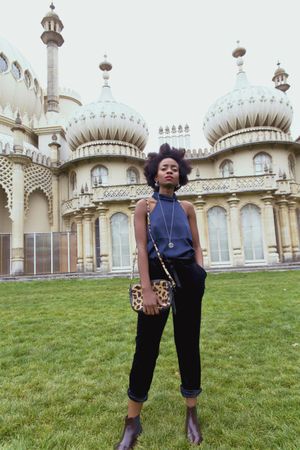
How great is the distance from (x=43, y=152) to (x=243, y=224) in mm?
16381

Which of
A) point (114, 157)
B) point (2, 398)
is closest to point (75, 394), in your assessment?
point (2, 398)

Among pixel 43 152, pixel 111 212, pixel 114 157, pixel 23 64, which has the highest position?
pixel 23 64

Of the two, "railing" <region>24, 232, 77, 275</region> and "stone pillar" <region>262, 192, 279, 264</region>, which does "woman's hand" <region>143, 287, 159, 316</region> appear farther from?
"railing" <region>24, 232, 77, 275</region>

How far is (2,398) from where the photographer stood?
2932mm

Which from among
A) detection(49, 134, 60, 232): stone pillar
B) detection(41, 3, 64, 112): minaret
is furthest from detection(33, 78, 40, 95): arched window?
detection(49, 134, 60, 232): stone pillar

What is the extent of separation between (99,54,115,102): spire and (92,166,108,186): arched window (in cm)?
582

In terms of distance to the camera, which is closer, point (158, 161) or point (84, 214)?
point (158, 161)

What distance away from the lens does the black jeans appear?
2.36 metres

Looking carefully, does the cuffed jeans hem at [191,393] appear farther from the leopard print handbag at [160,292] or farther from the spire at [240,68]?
the spire at [240,68]

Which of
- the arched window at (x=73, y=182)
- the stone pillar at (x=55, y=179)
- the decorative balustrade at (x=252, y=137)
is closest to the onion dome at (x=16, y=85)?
the stone pillar at (x=55, y=179)

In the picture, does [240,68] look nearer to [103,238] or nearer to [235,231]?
[235,231]

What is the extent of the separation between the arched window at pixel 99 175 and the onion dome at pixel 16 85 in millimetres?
8904

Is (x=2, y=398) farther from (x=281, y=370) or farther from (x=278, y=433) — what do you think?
(x=281, y=370)

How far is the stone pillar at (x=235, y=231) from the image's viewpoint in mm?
17812
